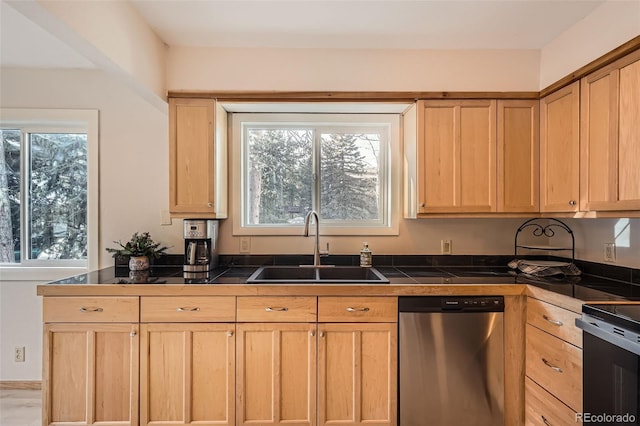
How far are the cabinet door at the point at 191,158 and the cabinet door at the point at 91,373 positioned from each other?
82 centimetres

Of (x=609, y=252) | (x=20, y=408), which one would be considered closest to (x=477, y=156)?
(x=609, y=252)

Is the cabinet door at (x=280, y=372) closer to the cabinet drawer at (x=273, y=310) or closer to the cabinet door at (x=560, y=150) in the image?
the cabinet drawer at (x=273, y=310)

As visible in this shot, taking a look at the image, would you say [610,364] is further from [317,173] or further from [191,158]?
[191,158]

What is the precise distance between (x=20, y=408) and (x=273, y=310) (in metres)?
2.11

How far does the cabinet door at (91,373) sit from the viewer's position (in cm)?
183

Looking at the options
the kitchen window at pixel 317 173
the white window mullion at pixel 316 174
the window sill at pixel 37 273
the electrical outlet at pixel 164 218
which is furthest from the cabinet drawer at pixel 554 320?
the window sill at pixel 37 273

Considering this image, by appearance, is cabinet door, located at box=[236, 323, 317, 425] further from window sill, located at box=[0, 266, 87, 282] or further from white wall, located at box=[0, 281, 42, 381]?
white wall, located at box=[0, 281, 42, 381]

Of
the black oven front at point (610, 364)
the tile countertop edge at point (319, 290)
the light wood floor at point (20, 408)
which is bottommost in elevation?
the light wood floor at point (20, 408)

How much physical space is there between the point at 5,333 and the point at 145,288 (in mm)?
1691

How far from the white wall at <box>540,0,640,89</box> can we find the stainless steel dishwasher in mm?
1551

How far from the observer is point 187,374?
1.85 m

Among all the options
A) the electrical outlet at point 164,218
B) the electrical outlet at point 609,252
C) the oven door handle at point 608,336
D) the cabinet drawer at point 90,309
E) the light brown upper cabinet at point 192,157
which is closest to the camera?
the oven door handle at point 608,336

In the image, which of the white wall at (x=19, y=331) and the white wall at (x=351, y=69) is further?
the white wall at (x=19, y=331)

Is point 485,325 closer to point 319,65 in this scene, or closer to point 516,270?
point 516,270
